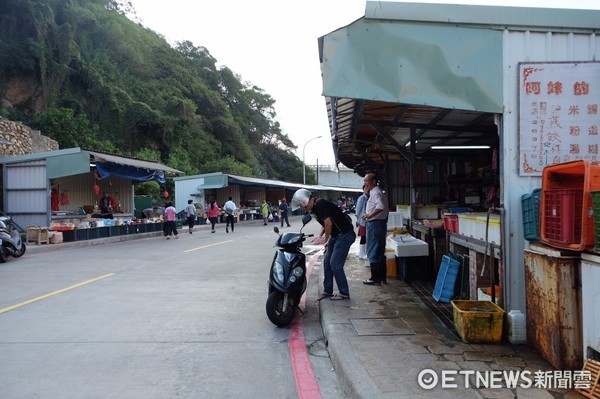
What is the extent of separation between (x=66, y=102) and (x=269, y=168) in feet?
103

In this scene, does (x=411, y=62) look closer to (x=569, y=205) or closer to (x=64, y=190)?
(x=569, y=205)

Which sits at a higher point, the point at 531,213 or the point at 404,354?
the point at 531,213

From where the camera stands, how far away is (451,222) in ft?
24.4

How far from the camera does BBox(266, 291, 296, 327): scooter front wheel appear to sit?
6.26m

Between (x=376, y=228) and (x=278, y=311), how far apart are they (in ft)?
8.51

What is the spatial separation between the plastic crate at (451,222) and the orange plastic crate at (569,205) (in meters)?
2.63

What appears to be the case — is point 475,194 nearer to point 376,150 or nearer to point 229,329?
point 376,150

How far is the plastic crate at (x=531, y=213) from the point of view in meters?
4.79

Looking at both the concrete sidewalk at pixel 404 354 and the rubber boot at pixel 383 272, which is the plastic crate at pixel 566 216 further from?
the rubber boot at pixel 383 272

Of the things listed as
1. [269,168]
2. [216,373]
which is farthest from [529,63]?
[269,168]

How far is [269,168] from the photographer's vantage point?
63.0 metres

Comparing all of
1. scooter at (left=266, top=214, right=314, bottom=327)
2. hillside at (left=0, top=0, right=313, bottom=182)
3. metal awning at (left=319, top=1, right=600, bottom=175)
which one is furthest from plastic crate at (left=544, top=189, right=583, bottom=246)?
hillside at (left=0, top=0, right=313, bottom=182)

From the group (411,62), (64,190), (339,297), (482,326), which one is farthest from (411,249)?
(64,190)

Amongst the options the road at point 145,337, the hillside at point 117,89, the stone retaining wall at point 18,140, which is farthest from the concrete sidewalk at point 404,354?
the hillside at point 117,89
